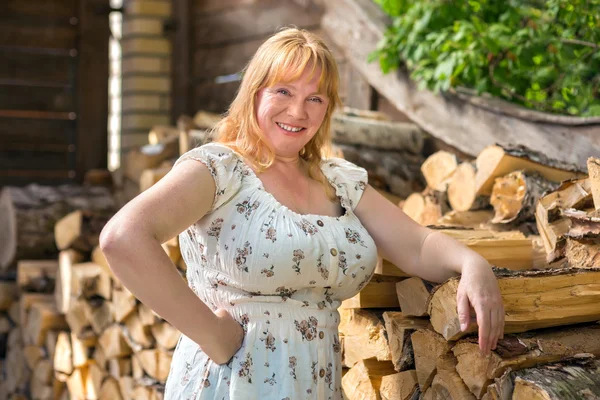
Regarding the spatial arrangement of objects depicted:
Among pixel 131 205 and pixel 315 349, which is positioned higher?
pixel 131 205

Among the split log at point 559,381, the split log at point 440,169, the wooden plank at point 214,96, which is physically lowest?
the wooden plank at point 214,96

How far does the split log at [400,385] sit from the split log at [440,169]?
1.24 metres

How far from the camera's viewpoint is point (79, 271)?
175 inches

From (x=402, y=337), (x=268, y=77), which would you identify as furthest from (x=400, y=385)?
(x=268, y=77)

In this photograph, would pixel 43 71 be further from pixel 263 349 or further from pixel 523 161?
pixel 263 349

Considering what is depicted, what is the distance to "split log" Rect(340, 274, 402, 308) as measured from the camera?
2.61 m

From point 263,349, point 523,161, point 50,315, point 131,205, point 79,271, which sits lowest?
point 50,315

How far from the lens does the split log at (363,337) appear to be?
2530mm

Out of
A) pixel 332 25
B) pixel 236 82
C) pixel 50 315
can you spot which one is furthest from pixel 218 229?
pixel 236 82

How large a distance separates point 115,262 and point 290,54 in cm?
73

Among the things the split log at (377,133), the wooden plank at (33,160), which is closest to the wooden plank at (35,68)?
the wooden plank at (33,160)

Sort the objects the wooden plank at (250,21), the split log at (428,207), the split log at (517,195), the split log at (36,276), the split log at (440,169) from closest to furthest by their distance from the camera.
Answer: the split log at (517,195) < the split log at (428,207) < the split log at (440,169) < the split log at (36,276) < the wooden plank at (250,21)

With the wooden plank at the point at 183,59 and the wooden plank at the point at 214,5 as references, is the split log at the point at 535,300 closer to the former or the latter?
the wooden plank at the point at 214,5

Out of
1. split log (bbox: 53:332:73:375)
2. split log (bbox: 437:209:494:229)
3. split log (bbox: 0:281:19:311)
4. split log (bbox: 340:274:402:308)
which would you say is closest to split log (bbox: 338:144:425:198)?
split log (bbox: 437:209:494:229)
